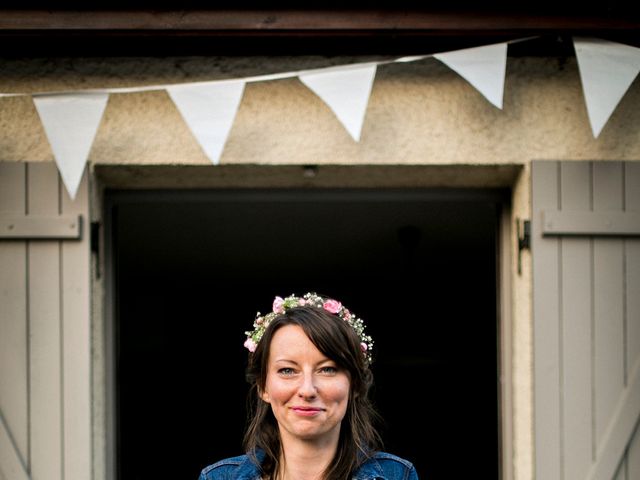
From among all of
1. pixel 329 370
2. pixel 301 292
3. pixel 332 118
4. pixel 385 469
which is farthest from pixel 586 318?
pixel 301 292

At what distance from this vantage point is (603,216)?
137 inches

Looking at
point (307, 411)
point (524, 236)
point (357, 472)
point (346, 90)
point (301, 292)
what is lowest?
point (357, 472)

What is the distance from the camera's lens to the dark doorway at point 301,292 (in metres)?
6.52

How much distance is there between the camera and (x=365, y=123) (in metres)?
3.51

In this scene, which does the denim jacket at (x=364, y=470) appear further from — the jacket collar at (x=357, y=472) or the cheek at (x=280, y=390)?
the cheek at (x=280, y=390)

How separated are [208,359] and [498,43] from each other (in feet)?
21.2

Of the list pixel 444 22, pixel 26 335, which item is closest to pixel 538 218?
pixel 444 22

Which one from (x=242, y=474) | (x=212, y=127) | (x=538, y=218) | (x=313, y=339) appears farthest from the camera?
(x=538, y=218)

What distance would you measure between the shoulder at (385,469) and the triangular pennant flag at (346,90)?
116 cm

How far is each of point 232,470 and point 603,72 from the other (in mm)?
1841

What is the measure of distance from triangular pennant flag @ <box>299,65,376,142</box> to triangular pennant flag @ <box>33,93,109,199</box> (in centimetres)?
73

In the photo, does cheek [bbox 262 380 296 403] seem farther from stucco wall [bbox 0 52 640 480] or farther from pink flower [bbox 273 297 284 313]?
stucco wall [bbox 0 52 640 480]

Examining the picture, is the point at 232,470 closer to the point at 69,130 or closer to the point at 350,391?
the point at 350,391

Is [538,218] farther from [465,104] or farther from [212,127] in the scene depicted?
[212,127]
